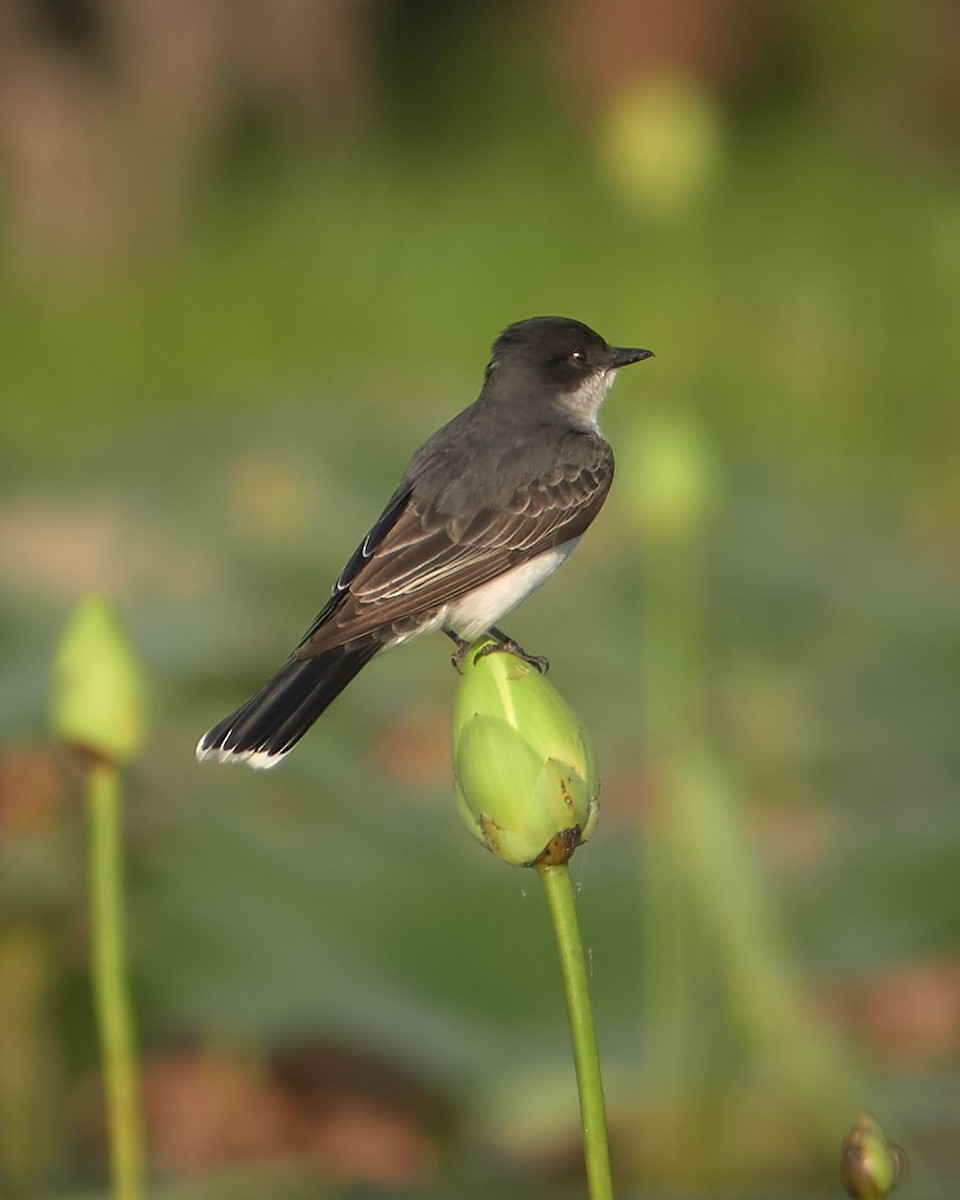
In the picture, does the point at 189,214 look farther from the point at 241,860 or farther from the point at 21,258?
the point at 241,860

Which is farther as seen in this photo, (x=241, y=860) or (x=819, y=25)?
(x=819, y=25)

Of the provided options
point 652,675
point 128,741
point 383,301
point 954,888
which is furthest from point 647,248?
point 128,741

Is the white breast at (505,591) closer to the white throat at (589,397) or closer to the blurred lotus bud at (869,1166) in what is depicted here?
the white throat at (589,397)

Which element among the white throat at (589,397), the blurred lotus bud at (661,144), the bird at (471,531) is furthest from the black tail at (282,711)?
the blurred lotus bud at (661,144)

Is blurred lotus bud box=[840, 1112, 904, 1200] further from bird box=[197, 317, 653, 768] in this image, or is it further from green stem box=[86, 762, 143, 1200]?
bird box=[197, 317, 653, 768]

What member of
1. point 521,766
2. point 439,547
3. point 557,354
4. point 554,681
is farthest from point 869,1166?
point 554,681

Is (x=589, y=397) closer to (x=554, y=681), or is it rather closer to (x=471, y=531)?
(x=471, y=531)

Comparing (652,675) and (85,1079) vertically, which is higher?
(652,675)
